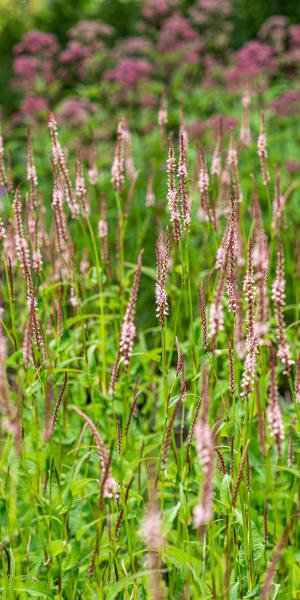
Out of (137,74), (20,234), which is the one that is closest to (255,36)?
(137,74)

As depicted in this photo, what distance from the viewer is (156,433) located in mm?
2715

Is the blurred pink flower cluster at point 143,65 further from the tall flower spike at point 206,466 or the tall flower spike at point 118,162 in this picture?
the tall flower spike at point 206,466

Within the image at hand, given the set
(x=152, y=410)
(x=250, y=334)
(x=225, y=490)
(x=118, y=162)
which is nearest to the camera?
(x=250, y=334)

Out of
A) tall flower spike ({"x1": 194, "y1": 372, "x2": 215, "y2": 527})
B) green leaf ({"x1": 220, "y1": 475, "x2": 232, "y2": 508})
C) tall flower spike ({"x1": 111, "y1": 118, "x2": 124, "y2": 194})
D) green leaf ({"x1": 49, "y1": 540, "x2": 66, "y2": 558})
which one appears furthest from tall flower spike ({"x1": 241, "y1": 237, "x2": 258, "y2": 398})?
tall flower spike ({"x1": 111, "y1": 118, "x2": 124, "y2": 194})

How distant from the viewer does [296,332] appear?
10.4 ft

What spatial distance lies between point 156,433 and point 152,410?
50cm

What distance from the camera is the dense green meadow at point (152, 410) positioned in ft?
5.60

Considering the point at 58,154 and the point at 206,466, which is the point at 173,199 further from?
the point at 206,466

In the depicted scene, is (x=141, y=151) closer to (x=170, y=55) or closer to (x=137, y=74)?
(x=137, y=74)

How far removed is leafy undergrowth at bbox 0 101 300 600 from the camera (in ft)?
5.47

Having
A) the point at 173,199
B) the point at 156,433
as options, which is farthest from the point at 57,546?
the point at 173,199

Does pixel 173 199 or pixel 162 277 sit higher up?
pixel 173 199

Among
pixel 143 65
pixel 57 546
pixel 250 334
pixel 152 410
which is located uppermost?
pixel 143 65

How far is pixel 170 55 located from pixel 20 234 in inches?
A: 248
